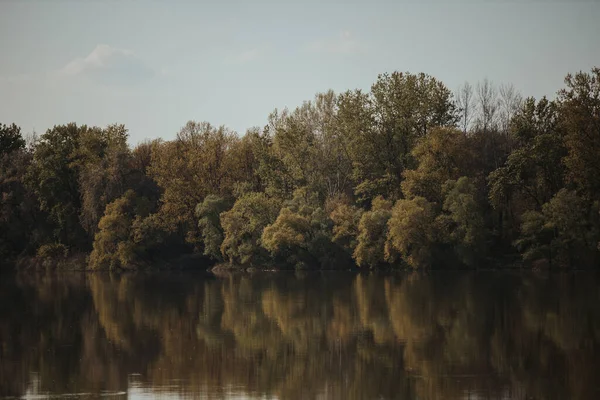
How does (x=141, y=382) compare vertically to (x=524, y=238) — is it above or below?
below

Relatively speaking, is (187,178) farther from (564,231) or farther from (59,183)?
(564,231)

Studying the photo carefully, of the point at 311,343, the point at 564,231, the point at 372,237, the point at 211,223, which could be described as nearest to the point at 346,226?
the point at 372,237

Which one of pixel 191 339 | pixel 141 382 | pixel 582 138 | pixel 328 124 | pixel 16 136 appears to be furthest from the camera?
pixel 16 136

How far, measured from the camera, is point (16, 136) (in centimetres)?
9275

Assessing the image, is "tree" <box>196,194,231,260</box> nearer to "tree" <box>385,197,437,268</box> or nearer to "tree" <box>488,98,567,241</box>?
"tree" <box>385,197,437,268</box>

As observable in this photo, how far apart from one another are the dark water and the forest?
50.4 ft

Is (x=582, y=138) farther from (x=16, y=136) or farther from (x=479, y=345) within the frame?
(x=16, y=136)

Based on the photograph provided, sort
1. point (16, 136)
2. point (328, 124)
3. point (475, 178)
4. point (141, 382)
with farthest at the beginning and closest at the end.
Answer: point (16, 136) < point (328, 124) < point (475, 178) < point (141, 382)

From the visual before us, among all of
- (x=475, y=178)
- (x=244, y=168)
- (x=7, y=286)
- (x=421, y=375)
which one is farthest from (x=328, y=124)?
(x=421, y=375)

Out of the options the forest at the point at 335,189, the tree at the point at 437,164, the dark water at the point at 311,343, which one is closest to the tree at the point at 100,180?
the forest at the point at 335,189

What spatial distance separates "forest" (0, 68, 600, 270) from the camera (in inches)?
2490

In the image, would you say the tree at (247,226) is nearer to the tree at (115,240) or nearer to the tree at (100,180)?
the tree at (115,240)

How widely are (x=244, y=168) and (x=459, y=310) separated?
5111 centimetres

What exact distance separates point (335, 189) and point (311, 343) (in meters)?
49.8
